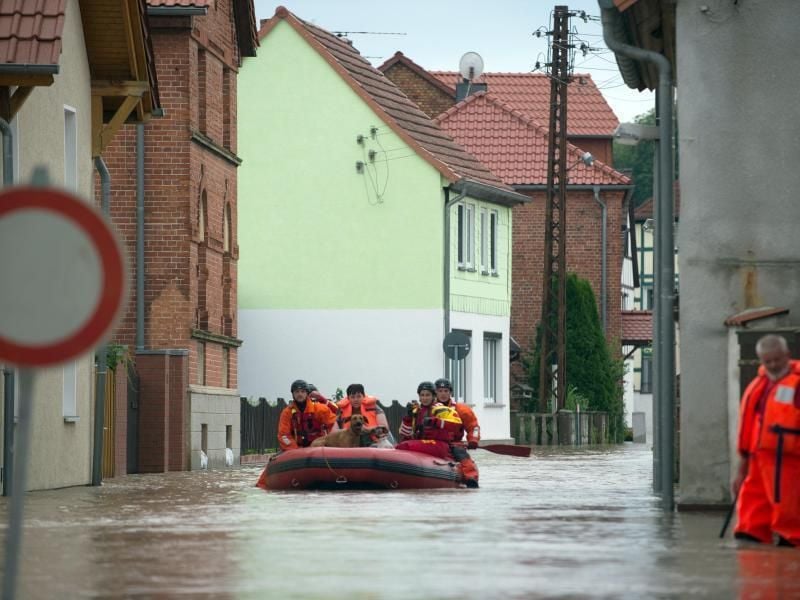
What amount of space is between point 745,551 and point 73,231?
7652 mm

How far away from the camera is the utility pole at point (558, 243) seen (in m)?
57.6

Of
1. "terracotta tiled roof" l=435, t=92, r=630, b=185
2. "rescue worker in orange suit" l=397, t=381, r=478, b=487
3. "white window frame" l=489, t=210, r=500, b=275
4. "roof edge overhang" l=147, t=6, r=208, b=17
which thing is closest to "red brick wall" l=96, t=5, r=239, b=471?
"roof edge overhang" l=147, t=6, r=208, b=17

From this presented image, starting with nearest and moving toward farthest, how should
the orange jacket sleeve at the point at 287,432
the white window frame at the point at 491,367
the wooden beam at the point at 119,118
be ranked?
1. the orange jacket sleeve at the point at 287,432
2. the wooden beam at the point at 119,118
3. the white window frame at the point at 491,367

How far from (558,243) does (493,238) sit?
2.14m

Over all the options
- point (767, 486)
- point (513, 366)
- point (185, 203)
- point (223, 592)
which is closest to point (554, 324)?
point (513, 366)

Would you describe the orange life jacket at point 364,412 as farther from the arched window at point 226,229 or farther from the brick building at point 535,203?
the brick building at point 535,203

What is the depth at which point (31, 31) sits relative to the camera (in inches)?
912

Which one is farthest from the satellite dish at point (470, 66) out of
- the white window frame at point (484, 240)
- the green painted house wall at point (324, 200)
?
the green painted house wall at point (324, 200)

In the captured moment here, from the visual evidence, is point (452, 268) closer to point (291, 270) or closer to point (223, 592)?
Result: point (291, 270)

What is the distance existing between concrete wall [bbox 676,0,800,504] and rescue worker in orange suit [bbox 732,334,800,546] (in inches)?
165

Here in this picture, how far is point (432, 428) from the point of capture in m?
27.6

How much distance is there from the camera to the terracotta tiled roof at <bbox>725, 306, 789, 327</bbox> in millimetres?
18594

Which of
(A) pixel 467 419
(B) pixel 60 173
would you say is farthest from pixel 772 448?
(B) pixel 60 173

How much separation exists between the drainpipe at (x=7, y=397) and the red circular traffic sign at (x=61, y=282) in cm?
1562
